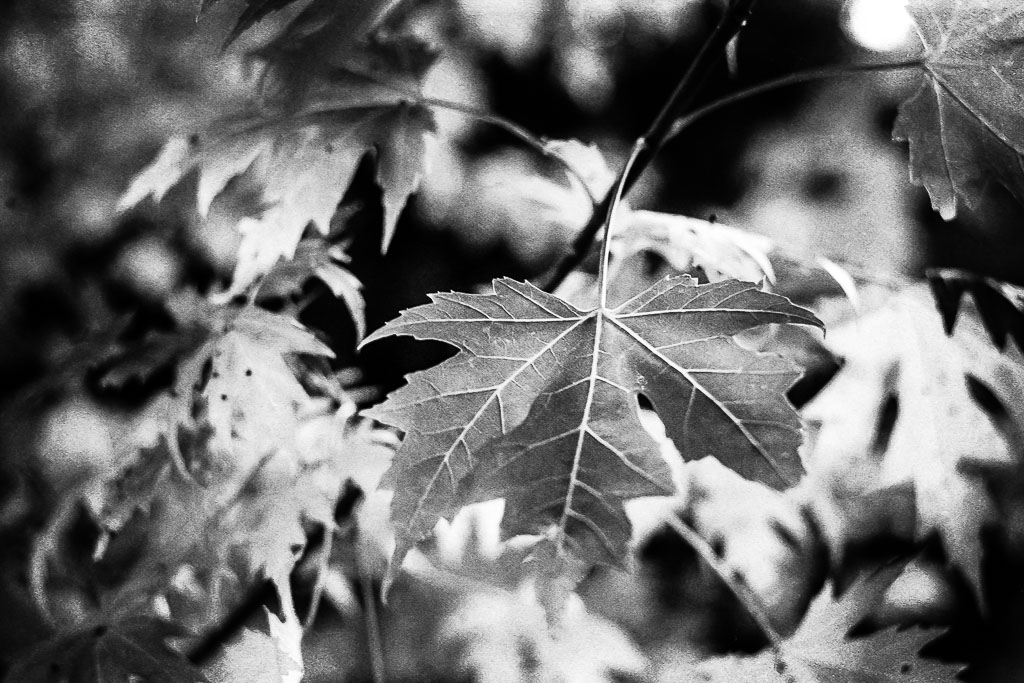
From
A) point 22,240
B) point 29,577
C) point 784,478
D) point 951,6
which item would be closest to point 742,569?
point 784,478

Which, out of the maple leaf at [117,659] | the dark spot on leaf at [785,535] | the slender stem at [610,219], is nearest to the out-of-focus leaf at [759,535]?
the dark spot on leaf at [785,535]

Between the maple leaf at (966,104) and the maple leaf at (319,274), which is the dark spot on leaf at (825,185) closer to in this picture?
the maple leaf at (966,104)

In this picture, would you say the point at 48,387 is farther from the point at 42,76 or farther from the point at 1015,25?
the point at 1015,25

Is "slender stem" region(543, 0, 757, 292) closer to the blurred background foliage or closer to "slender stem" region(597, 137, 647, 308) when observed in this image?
"slender stem" region(597, 137, 647, 308)

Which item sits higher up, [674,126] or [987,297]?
[674,126]

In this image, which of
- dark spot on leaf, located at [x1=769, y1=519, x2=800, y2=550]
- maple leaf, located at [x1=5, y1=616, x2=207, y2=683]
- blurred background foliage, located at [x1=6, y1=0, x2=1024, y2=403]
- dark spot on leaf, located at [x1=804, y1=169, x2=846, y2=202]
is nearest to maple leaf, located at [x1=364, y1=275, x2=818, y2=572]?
maple leaf, located at [x1=5, y1=616, x2=207, y2=683]

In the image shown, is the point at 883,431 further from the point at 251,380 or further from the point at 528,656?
the point at 251,380

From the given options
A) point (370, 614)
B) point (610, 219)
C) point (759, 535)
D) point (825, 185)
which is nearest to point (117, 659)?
point (370, 614)
